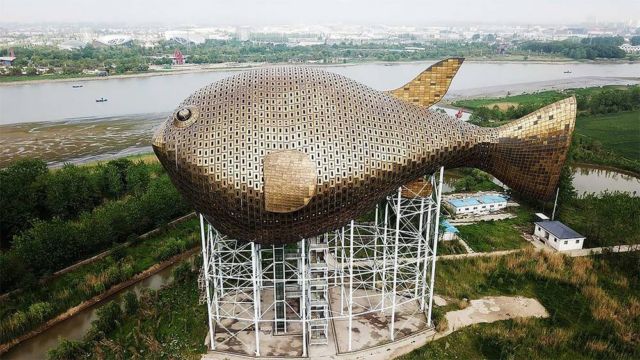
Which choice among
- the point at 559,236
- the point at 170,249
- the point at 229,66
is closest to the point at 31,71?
the point at 229,66

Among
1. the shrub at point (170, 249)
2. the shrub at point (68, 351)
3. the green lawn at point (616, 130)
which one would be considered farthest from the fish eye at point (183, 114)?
the green lawn at point (616, 130)

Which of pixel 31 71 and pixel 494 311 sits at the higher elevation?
pixel 31 71

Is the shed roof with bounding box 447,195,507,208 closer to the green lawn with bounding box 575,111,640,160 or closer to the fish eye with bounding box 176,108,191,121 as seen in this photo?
the green lawn with bounding box 575,111,640,160

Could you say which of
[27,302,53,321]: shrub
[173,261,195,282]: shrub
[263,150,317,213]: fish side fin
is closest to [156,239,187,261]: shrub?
[173,261,195,282]: shrub

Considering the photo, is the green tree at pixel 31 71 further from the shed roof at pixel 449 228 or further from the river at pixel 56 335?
the shed roof at pixel 449 228

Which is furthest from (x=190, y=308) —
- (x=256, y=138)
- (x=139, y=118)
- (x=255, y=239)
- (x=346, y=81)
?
(x=139, y=118)

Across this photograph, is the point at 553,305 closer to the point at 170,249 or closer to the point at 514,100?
the point at 170,249
